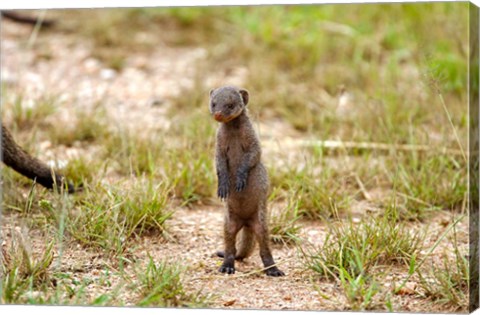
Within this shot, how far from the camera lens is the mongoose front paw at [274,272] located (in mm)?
3887

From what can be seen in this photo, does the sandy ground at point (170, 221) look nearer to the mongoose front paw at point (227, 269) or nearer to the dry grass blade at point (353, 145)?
the mongoose front paw at point (227, 269)

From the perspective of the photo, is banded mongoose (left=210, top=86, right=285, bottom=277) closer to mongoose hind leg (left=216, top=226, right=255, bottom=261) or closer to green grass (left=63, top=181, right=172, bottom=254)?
mongoose hind leg (left=216, top=226, right=255, bottom=261)

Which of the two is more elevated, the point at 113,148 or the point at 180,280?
the point at 113,148

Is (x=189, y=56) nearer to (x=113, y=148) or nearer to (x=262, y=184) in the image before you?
(x=113, y=148)

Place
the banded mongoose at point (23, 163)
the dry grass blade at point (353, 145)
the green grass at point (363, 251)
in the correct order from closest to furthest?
the green grass at point (363, 251)
the banded mongoose at point (23, 163)
the dry grass blade at point (353, 145)

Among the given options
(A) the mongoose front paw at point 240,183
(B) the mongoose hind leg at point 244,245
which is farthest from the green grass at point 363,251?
(A) the mongoose front paw at point 240,183

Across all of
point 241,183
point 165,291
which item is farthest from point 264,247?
point 165,291

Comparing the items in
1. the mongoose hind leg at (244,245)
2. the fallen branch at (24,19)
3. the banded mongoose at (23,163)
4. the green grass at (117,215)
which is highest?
the fallen branch at (24,19)

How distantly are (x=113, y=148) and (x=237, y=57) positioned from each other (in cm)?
228

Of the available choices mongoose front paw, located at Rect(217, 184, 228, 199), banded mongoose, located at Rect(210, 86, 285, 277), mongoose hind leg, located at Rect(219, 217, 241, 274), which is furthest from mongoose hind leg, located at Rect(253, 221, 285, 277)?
mongoose front paw, located at Rect(217, 184, 228, 199)

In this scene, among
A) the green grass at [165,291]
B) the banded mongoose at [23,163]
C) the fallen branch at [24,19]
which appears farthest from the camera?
the fallen branch at [24,19]

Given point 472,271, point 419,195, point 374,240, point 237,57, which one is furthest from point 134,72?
point 472,271

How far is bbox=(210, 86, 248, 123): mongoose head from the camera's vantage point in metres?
3.72

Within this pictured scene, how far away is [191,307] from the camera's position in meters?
3.43
